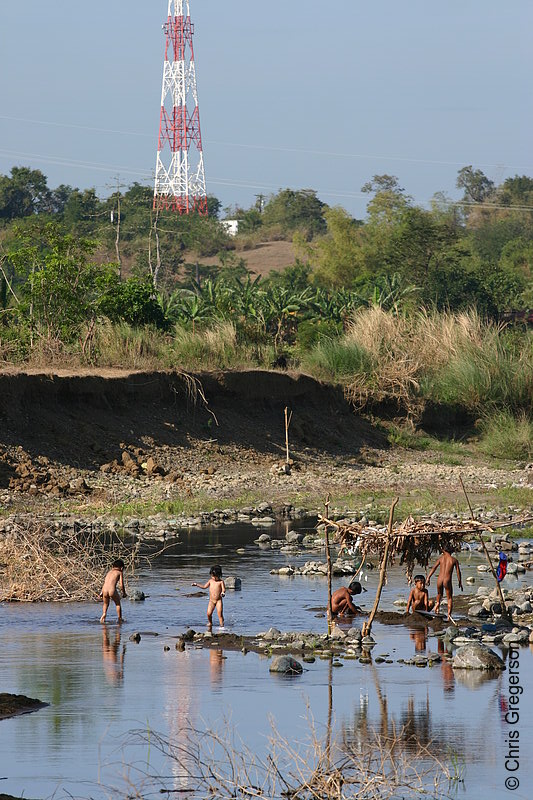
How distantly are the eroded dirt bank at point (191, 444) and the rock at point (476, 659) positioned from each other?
1383 cm

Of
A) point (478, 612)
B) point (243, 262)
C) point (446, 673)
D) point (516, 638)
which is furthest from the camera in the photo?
point (243, 262)

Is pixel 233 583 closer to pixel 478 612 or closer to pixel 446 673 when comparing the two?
pixel 478 612

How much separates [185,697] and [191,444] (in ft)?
69.0

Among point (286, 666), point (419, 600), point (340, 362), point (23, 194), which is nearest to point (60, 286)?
point (340, 362)

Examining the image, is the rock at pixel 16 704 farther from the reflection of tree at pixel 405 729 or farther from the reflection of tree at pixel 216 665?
the reflection of tree at pixel 405 729

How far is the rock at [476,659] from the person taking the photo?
13578 mm

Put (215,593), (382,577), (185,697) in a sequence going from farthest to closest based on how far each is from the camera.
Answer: (215,593) → (382,577) → (185,697)

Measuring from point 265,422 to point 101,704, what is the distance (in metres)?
24.6

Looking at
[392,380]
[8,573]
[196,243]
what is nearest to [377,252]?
[196,243]

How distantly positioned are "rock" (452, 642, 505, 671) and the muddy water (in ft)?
0.63

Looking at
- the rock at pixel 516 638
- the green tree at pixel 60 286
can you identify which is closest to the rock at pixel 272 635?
the rock at pixel 516 638

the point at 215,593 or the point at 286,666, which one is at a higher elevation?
the point at 215,593

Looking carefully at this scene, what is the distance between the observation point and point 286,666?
1340 cm

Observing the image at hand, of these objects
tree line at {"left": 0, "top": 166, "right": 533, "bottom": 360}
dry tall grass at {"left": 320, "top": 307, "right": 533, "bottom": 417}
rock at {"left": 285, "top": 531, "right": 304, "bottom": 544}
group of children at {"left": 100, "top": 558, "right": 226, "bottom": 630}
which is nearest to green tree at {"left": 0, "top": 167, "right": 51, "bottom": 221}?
tree line at {"left": 0, "top": 166, "right": 533, "bottom": 360}
